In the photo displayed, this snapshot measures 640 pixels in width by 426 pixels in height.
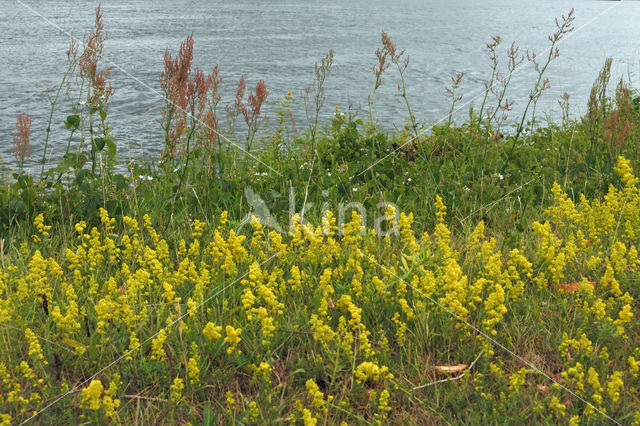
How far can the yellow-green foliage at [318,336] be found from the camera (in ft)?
7.93

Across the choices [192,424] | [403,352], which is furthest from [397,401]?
[192,424]

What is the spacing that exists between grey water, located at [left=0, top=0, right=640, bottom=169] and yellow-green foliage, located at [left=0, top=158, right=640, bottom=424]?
263 cm

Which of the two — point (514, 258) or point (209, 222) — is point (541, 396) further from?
point (209, 222)

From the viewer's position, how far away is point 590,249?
331 centimetres

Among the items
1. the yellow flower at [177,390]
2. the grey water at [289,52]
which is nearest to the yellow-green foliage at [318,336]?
the yellow flower at [177,390]

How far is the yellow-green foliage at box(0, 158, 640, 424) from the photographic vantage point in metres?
2.42

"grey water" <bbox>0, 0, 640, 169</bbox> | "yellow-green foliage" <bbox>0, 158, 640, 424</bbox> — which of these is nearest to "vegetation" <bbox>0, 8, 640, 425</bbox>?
"yellow-green foliage" <bbox>0, 158, 640, 424</bbox>

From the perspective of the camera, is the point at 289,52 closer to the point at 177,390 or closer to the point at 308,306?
the point at 308,306

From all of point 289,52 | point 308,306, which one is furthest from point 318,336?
point 289,52

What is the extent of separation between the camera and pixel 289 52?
39.4 ft

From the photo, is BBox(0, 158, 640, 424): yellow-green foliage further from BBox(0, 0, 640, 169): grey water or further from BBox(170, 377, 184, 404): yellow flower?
BBox(0, 0, 640, 169): grey water

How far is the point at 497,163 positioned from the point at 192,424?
10.1ft

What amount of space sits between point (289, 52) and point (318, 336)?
10.1 meters

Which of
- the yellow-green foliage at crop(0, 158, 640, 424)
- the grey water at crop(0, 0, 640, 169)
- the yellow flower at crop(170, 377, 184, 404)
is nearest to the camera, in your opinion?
the yellow flower at crop(170, 377, 184, 404)
